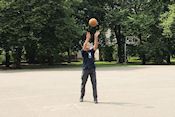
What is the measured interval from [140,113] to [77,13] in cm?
2739

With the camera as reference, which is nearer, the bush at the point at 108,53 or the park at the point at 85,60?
the park at the point at 85,60

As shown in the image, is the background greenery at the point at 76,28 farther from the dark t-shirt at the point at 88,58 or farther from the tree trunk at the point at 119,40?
the dark t-shirt at the point at 88,58

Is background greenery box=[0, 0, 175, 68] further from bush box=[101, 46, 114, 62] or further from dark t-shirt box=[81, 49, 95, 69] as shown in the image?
dark t-shirt box=[81, 49, 95, 69]

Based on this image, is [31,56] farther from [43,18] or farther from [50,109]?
[50,109]

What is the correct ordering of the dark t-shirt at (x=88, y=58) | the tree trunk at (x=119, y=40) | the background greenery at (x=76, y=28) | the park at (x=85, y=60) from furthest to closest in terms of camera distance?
the tree trunk at (x=119, y=40), the background greenery at (x=76, y=28), the dark t-shirt at (x=88, y=58), the park at (x=85, y=60)

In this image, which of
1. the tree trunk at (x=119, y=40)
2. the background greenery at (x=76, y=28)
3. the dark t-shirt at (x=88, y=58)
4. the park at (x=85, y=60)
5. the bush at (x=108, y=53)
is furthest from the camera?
the bush at (x=108, y=53)

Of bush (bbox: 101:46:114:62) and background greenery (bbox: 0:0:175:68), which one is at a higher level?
background greenery (bbox: 0:0:175:68)

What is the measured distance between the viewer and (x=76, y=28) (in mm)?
26688

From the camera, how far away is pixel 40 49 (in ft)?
83.3

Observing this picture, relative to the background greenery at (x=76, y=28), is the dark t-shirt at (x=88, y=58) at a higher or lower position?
lower

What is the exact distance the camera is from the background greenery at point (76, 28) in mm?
23594

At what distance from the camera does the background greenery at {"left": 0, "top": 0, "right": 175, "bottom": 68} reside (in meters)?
23.6

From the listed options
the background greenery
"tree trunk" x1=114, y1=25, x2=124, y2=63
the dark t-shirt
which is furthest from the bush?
the dark t-shirt

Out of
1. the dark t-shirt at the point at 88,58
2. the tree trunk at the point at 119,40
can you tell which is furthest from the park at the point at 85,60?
the tree trunk at the point at 119,40
